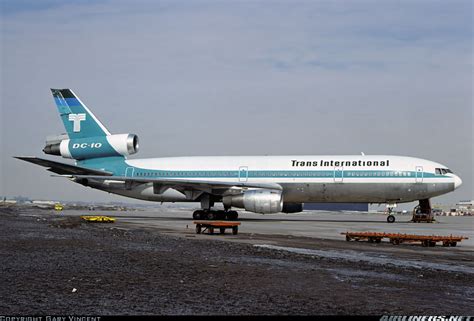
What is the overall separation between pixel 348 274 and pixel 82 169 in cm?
2929

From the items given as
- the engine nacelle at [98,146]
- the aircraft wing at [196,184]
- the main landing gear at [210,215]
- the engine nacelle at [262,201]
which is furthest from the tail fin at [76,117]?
the engine nacelle at [262,201]


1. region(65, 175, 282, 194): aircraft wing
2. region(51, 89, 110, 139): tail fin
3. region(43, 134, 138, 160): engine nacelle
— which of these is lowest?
region(65, 175, 282, 194): aircraft wing

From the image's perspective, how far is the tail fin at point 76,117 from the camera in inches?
1585

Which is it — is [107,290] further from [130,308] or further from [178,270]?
[178,270]

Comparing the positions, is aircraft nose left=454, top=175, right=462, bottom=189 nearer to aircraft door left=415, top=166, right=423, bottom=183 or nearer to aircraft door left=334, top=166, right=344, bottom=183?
aircraft door left=415, top=166, right=423, bottom=183

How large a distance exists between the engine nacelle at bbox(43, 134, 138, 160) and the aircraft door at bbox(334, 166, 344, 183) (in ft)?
45.8

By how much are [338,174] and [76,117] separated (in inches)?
740

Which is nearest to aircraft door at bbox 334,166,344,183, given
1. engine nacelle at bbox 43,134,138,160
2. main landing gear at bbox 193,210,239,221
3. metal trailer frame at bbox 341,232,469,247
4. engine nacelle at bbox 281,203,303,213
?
engine nacelle at bbox 281,203,303,213

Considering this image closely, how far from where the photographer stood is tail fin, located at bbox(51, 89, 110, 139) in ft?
132

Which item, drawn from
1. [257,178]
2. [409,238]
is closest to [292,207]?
[257,178]

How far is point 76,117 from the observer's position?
40344 mm

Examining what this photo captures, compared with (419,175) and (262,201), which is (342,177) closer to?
(419,175)

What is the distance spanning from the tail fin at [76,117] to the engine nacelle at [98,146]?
54cm

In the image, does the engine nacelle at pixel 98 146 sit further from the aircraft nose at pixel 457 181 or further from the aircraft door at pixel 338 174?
the aircraft nose at pixel 457 181
